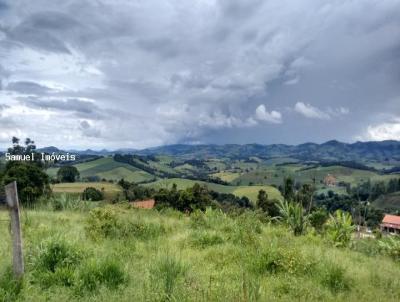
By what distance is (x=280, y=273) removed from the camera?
8.63 metres

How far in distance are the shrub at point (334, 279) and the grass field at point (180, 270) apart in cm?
2

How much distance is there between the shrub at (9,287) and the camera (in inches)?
237

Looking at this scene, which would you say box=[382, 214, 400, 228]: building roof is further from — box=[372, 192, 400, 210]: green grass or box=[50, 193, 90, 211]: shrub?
box=[50, 193, 90, 211]: shrub

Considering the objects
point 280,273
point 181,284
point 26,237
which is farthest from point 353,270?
point 26,237

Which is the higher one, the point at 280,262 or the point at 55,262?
the point at 55,262

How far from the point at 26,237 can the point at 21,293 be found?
485 centimetres

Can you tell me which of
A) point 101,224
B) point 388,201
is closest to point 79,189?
point 101,224

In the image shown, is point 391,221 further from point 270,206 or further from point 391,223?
point 270,206

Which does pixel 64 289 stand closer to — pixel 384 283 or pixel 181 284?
pixel 181 284

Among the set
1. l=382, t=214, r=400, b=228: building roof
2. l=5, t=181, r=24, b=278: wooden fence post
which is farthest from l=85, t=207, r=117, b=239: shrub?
l=382, t=214, r=400, b=228: building roof

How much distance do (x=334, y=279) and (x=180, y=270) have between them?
338cm

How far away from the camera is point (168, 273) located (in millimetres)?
6980

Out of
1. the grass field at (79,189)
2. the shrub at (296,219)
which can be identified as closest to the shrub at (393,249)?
the shrub at (296,219)

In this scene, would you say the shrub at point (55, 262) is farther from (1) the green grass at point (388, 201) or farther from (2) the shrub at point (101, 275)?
(1) the green grass at point (388, 201)
